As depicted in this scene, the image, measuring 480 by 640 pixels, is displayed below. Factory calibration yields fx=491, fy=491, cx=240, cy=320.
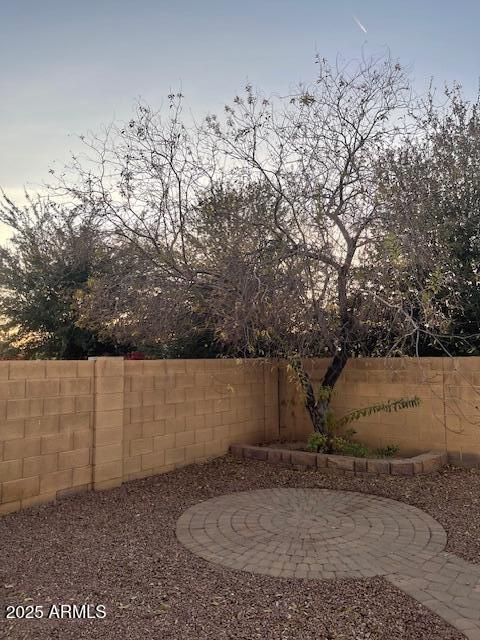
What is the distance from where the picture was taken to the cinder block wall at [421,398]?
6684mm

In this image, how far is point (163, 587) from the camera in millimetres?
3283

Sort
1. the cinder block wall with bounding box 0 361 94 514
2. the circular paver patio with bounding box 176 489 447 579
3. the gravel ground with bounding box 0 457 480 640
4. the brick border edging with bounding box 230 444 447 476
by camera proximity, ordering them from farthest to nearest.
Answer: the brick border edging with bounding box 230 444 447 476 → the cinder block wall with bounding box 0 361 94 514 → the circular paver patio with bounding box 176 489 447 579 → the gravel ground with bounding box 0 457 480 640

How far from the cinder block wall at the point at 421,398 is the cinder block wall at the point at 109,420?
1570 mm

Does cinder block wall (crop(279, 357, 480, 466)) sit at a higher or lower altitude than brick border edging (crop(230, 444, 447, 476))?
higher

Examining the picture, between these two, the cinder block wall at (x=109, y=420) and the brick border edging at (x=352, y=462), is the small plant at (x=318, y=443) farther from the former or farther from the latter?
the cinder block wall at (x=109, y=420)

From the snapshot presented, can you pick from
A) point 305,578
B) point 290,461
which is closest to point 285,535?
point 305,578

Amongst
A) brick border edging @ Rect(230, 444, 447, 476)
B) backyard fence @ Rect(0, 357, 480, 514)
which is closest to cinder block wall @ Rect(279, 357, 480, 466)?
backyard fence @ Rect(0, 357, 480, 514)

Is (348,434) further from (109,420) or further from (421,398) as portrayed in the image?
(109,420)

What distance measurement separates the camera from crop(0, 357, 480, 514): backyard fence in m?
5.01

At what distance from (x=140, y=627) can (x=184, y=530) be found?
1.69 meters

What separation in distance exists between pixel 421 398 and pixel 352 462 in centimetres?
152

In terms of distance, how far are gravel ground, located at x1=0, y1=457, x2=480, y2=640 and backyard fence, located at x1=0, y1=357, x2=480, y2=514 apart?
1.77 feet

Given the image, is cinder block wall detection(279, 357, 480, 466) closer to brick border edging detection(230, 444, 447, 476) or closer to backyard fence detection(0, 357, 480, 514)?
backyard fence detection(0, 357, 480, 514)

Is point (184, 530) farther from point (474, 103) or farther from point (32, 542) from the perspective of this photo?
point (474, 103)
